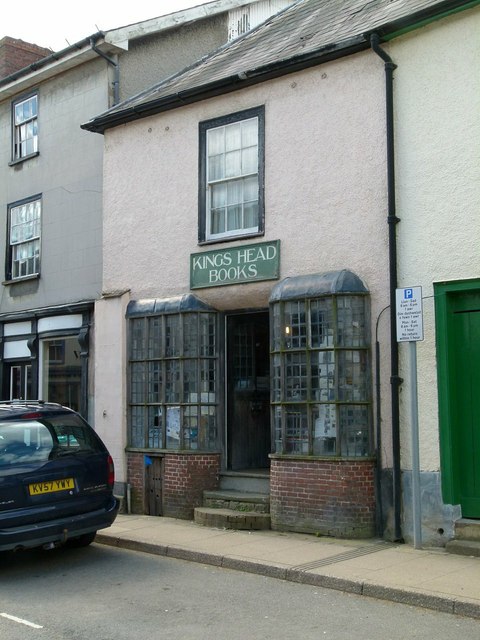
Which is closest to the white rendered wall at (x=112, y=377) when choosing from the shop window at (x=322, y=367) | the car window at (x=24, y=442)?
the shop window at (x=322, y=367)

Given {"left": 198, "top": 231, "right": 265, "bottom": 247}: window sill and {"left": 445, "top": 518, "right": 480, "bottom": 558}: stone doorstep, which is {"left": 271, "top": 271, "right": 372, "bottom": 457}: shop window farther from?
{"left": 445, "top": 518, "right": 480, "bottom": 558}: stone doorstep

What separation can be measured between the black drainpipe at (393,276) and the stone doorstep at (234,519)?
184 cm

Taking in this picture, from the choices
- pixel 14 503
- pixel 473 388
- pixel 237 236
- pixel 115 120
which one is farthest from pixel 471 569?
pixel 115 120

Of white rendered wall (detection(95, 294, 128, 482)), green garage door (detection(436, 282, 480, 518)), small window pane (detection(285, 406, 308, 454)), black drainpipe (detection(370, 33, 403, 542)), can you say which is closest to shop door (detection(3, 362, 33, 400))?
white rendered wall (detection(95, 294, 128, 482))

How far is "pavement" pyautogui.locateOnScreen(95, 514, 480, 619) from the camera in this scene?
7.09 m

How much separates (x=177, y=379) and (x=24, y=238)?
241 inches

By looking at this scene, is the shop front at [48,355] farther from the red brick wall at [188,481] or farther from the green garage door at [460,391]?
the green garage door at [460,391]

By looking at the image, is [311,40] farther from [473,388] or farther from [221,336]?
[473,388]

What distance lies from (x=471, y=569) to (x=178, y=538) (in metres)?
3.71

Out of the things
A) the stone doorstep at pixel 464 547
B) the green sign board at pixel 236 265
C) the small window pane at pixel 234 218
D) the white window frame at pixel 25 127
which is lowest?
the stone doorstep at pixel 464 547

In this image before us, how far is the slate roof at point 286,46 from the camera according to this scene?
9.88m

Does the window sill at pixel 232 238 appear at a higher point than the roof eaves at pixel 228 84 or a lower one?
lower

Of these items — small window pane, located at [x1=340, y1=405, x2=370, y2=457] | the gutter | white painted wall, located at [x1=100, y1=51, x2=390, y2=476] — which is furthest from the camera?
the gutter

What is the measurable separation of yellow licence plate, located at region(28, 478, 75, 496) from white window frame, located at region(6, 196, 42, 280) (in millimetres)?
7766
